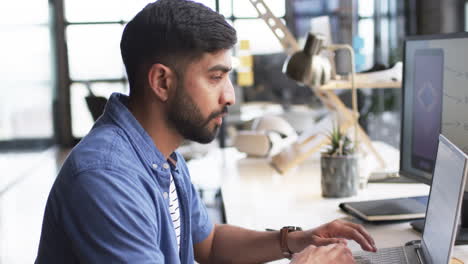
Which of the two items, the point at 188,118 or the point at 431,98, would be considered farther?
the point at 431,98

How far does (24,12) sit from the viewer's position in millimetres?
7027

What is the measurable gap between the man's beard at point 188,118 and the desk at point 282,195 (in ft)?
1.71

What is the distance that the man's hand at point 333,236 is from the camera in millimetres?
1447

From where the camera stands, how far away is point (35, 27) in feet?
24.8

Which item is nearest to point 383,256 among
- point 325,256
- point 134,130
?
point 325,256

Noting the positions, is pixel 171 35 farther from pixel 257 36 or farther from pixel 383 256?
pixel 257 36

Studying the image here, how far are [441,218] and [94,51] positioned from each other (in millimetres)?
7498

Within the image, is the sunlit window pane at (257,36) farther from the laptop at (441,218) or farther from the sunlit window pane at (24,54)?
the laptop at (441,218)

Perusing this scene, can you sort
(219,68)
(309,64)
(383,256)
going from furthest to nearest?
(309,64), (383,256), (219,68)

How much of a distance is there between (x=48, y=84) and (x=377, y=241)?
7172mm

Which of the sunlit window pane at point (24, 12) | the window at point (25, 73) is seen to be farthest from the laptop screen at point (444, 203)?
the sunlit window pane at point (24, 12)

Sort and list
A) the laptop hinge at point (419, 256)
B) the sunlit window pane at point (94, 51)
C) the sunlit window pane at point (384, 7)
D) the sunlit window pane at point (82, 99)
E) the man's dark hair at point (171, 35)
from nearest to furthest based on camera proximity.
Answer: the man's dark hair at point (171, 35) < the laptop hinge at point (419, 256) < the sunlit window pane at point (384, 7) < the sunlit window pane at point (94, 51) < the sunlit window pane at point (82, 99)

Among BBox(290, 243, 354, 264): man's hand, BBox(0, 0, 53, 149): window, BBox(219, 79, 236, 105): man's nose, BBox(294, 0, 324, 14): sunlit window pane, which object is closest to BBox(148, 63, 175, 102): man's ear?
BBox(219, 79, 236, 105): man's nose

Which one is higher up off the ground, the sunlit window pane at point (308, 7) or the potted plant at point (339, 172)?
the sunlit window pane at point (308, 7)
